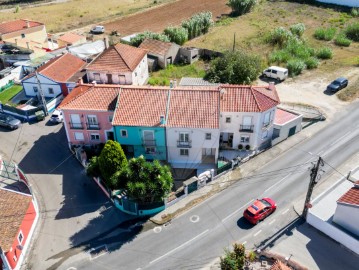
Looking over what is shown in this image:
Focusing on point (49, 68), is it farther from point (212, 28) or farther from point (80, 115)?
point (212, 28)

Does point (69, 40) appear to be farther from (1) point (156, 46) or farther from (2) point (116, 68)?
(2) point (116, 68)

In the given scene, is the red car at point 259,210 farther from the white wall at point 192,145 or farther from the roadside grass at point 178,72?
the roadside grass at point 178,72

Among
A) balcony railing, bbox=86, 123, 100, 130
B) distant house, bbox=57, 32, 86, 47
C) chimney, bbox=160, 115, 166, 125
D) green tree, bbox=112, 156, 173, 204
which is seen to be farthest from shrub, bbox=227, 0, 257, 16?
green tree, bbox=112, 156, 173, 204

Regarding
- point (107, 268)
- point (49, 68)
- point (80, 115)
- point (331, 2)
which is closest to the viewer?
point (107, 268)

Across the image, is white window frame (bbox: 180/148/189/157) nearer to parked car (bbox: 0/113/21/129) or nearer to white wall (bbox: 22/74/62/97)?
white wall (bbox: 22/74/62/97)

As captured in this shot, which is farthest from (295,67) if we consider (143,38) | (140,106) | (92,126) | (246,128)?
(92,126)

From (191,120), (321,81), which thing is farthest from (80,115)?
(321,81)

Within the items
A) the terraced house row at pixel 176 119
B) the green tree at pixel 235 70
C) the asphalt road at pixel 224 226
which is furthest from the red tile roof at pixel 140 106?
the green tree at pixel 235 70
